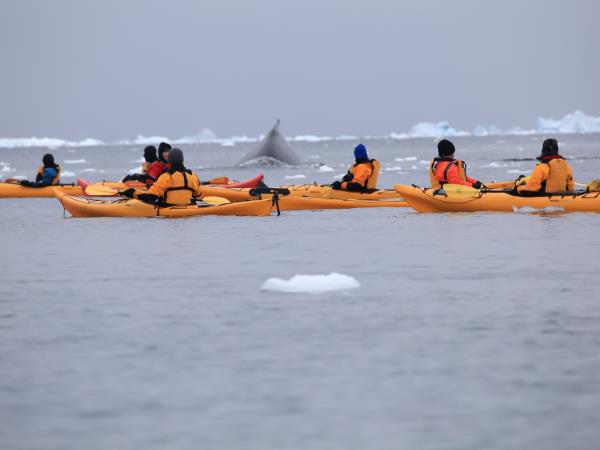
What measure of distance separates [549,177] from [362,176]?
3685 millimetres

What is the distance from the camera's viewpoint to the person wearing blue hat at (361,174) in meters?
20.3

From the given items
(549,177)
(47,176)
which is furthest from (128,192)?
(47,176)

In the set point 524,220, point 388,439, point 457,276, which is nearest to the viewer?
point 388,439

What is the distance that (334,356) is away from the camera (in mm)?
7949

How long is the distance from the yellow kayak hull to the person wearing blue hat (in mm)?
1116

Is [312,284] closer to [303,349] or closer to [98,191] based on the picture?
[303,349]

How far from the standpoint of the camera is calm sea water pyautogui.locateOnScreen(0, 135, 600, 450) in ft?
20.5

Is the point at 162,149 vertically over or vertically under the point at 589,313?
over

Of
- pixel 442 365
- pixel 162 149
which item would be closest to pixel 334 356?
pixel 442 365

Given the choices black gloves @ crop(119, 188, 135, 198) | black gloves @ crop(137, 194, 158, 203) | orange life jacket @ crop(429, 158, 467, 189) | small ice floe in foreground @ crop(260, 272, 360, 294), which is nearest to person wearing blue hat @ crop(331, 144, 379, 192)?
orange life jacket @ crop(429, 158, 467, 189)

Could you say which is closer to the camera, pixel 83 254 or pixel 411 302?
pixel 411 302

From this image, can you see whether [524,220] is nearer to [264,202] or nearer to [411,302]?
[264,202]

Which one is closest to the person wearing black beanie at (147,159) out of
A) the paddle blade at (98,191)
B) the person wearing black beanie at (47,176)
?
the paddle blade at (98,191)

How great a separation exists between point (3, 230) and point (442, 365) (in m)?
13.5
